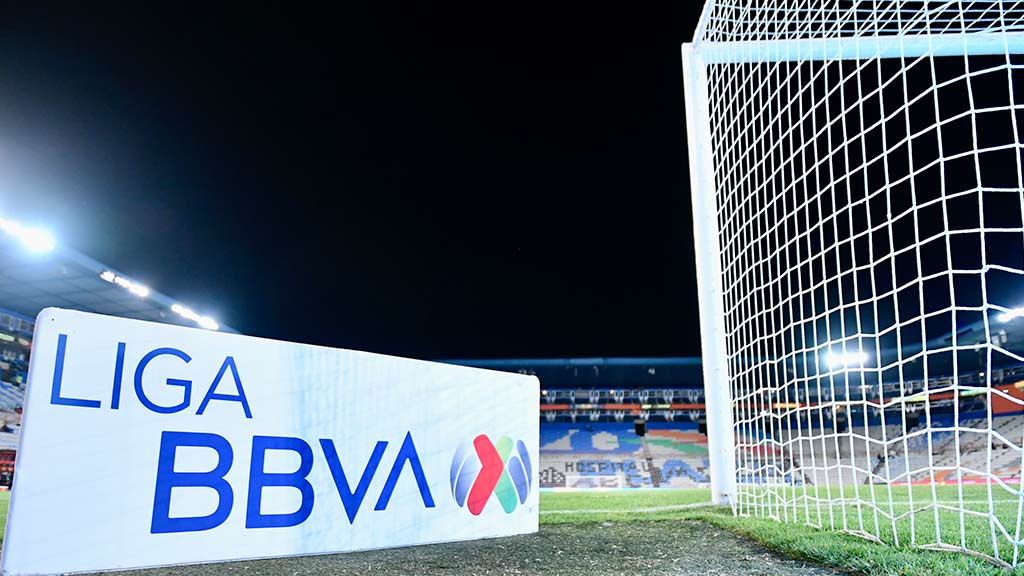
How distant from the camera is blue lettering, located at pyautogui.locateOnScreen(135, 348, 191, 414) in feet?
8.07

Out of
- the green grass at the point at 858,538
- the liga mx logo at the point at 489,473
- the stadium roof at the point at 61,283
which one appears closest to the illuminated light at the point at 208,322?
the stadium roof at the point at 61,283

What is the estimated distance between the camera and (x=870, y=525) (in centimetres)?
346

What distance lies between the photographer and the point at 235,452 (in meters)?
2.66

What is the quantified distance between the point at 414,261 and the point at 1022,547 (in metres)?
14.9

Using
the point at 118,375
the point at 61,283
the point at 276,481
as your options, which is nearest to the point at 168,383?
the point at 118,375

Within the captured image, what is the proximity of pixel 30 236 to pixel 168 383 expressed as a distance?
48.2ft

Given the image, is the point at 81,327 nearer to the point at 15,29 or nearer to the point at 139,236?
the point at 15,29

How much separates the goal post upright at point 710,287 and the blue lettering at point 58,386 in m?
3.50

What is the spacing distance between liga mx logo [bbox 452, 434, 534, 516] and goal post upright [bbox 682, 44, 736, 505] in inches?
59.2

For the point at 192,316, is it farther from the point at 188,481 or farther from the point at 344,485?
the point at 188,481

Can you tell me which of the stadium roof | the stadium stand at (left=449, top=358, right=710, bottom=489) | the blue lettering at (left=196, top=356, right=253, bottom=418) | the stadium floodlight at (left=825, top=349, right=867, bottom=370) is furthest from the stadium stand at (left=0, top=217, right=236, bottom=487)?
the stadium floodlight at (left=825, top=349, right=867, bottom=370)

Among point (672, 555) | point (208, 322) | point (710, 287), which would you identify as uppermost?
point (208, 322)

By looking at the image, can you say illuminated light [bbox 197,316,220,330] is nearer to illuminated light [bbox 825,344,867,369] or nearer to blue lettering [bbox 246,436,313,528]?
illuminated light [bbox 825,344,867,369]

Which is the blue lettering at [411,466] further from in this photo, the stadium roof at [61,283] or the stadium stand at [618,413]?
the stadium stand at [618,413]
